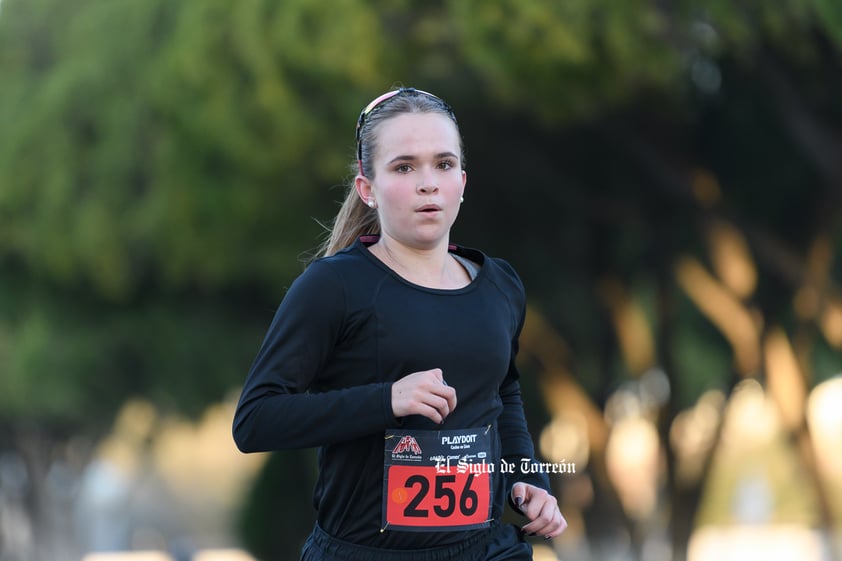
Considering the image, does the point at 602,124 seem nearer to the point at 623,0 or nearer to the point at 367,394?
the point at 623,0

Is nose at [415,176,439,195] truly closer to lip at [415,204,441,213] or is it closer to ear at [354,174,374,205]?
lip at [415,204,441,213]

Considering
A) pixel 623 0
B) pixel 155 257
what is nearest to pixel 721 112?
pixel 623 0

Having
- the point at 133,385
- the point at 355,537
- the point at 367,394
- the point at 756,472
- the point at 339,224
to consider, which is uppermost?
the point at 756,472

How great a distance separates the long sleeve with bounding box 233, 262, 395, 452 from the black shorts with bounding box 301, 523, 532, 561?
0.81 feet

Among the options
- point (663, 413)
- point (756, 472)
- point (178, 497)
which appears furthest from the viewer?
point (178, 497)

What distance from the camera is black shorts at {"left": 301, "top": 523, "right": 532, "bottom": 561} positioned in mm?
3438

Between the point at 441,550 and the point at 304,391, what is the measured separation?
1.45 ft

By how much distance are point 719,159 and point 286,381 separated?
14.5 meters

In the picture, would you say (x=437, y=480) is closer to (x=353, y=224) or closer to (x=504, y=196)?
(x=353, y=224)

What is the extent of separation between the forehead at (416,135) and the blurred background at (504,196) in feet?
25.0

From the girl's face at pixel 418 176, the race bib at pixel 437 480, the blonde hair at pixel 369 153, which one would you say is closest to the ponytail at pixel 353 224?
the blonde hair at pixel 369 153

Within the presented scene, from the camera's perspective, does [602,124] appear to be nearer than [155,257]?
Yes

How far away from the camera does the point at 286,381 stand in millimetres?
3393

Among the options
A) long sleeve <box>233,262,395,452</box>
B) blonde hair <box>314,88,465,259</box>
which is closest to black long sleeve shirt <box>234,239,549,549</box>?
long sleeve <box>233,262,395,452</box>
